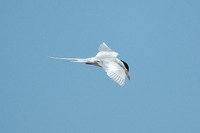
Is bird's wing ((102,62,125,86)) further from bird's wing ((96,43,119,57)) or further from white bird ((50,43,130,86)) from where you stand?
bird's wing ((96,43,119,57))

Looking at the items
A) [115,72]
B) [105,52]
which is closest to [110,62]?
[115,72]

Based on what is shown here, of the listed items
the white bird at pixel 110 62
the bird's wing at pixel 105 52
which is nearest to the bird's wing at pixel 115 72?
the white bird at pixel 110 62

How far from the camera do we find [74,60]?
7.84 m

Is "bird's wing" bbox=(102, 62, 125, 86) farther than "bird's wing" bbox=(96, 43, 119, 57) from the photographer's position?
No

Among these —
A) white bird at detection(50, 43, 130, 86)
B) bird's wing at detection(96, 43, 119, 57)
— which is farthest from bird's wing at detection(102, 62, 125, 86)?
bird's wing at detection(96, 43, 119, 57)

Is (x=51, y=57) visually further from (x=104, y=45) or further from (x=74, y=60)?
(x=104, y=45)

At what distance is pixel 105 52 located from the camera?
869 centimetres

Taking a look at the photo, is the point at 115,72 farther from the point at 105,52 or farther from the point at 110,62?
the point at 105,52

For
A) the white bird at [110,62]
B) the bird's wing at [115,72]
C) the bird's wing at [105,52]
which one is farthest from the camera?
the bird's wing at [105,52]

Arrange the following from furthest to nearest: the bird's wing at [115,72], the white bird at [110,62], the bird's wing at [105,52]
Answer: the bird's wing at [105,52] < the white bird at [110,62] < the bird's wing at [115,72]

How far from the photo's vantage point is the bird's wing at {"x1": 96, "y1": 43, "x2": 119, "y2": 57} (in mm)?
8445

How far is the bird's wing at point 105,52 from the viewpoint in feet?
27.7

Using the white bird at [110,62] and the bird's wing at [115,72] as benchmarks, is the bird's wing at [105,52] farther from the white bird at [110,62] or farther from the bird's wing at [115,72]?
the bird's wing at [115,72]

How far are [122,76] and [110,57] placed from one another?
1238mm
